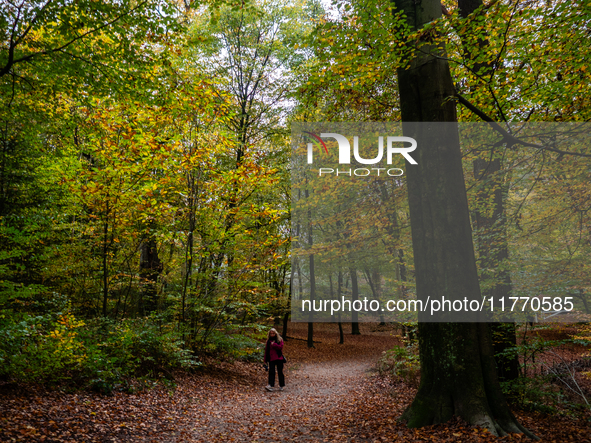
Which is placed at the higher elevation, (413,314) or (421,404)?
(413,314)

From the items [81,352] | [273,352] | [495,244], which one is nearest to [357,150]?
[495,244]

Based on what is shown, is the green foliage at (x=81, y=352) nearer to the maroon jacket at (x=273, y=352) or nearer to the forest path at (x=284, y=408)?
the forest path at (x=284, y=408)

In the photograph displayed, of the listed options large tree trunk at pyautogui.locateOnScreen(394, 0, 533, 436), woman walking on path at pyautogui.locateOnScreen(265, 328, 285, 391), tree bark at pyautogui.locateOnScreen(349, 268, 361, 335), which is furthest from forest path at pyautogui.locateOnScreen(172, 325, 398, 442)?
tree bark at pyautogui.locateOnScreen(349, 268, 361, 335)

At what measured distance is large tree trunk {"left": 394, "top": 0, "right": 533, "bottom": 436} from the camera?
4.75 meters

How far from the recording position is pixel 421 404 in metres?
4.98

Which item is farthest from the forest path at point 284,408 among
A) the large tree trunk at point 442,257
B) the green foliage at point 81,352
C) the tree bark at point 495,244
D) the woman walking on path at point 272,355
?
the tree bark at point 495,244

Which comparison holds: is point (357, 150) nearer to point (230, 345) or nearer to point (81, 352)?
point (230, 345)

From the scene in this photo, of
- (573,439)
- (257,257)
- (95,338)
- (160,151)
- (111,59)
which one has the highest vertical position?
(111,59)

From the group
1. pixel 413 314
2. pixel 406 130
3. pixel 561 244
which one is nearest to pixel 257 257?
pixel 413 314

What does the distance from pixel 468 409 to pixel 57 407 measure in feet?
18.0

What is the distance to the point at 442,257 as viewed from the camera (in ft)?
16.6

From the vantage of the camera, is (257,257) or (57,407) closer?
(57,407)

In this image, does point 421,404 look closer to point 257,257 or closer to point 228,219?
point 257,257

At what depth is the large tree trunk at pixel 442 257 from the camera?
4.75 meters
